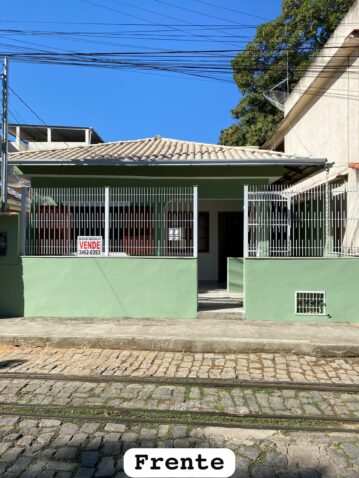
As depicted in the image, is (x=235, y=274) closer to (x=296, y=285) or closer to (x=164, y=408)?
(x=296, y=285)

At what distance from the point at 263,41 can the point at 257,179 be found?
1501 cm

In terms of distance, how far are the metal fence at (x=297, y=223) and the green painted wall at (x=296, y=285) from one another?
240 millimetres

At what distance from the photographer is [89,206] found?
331 inches

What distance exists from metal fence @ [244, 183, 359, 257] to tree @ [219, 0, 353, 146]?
11.1 meters

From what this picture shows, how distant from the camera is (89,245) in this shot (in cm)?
848

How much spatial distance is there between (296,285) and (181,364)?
3184mm

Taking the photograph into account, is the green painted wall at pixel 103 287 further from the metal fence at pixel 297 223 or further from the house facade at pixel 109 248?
the metal fence at pixel 297 223

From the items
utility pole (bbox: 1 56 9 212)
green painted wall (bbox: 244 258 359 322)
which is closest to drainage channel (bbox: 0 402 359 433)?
green painted wall (bbox: 244 258 359 322)

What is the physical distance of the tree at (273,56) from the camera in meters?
19.4

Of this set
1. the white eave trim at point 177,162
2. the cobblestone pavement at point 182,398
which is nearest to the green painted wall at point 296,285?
the white eave trim at point 177,162

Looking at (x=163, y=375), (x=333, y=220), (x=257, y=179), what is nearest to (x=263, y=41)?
(x=257, y=179)

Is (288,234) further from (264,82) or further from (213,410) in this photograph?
(264,82)

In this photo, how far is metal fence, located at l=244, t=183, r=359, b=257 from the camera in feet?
26.0
